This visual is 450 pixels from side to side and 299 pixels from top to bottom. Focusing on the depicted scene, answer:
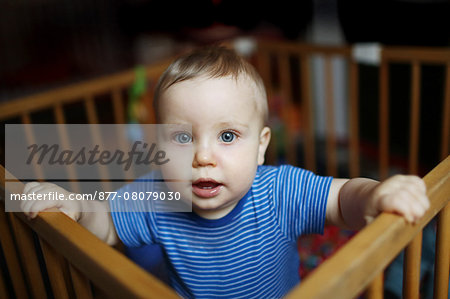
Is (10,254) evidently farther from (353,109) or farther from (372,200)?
(353,109)

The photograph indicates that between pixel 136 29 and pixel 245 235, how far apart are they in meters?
3.54

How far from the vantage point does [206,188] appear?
72cm

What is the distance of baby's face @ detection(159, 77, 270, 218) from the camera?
2.31 ft

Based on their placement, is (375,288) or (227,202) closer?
(375,288)

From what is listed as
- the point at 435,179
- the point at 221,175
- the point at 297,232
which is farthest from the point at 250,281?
the point at 435,179

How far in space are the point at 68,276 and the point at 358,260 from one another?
0.41 m

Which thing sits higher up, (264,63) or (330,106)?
(264,63)

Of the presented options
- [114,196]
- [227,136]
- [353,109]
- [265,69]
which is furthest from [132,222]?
[265,69]

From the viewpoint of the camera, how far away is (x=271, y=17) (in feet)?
9.84

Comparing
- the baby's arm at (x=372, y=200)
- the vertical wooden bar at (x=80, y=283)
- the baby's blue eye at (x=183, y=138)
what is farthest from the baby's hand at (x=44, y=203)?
the baby's arm at (x=372, y=200)

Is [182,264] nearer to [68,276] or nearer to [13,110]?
[68,276]

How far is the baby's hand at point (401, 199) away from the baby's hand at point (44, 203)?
0.44 metres

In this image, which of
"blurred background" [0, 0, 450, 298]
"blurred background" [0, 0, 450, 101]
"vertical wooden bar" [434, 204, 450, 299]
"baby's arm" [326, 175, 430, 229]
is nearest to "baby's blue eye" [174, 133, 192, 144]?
"baby's arm" [326, 175, 430, 229]

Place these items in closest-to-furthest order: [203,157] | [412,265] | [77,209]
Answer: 1. [412,265]
2. [203,157]
3. [77,209]
